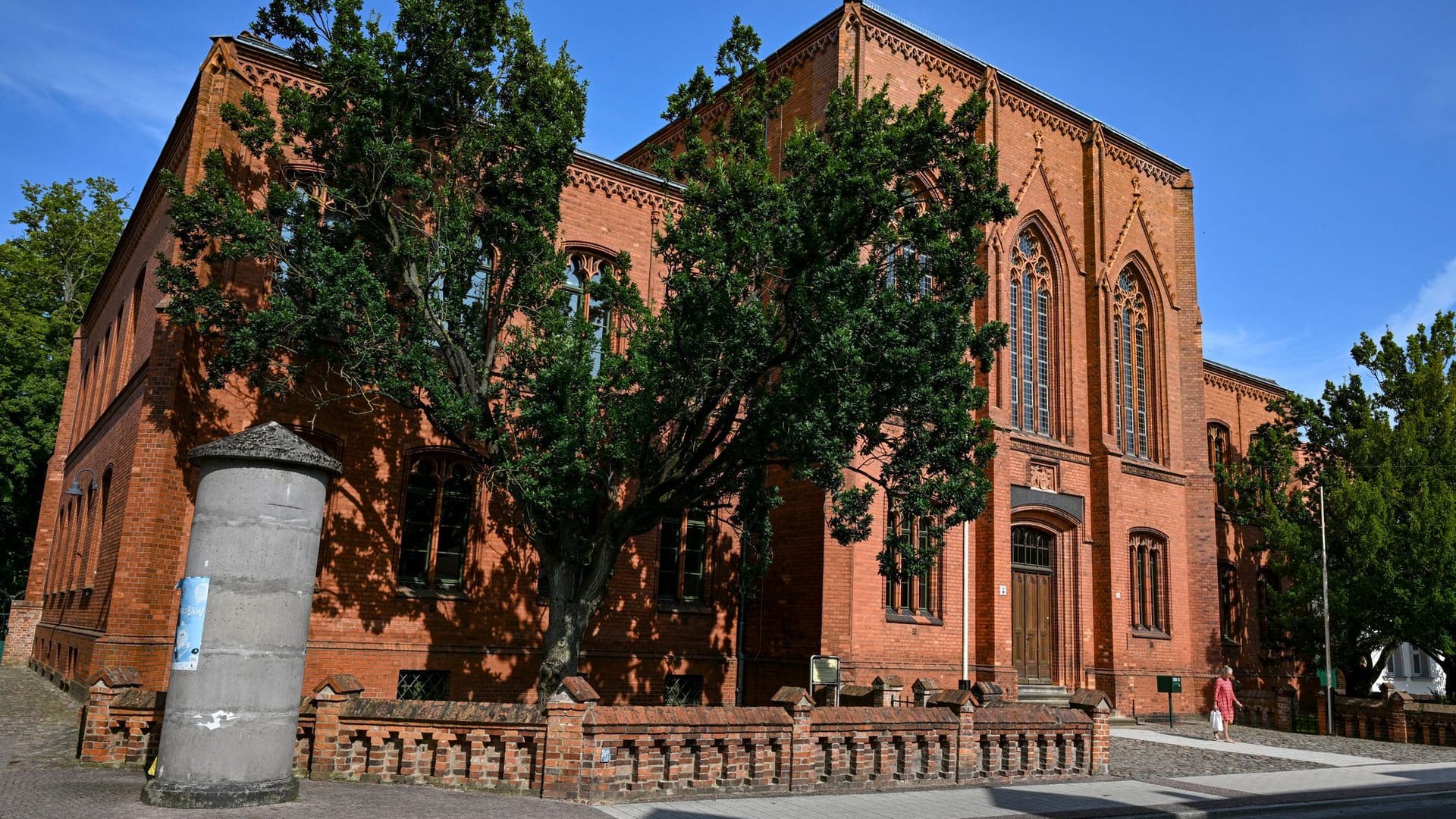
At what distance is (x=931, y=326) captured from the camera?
13.1 m

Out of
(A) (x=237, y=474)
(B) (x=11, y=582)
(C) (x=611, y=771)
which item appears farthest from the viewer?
(B) (x=11, y=582)

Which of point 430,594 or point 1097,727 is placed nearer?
point 1097,727

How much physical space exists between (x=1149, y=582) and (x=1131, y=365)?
5.36m

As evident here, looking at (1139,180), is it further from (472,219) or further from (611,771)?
(611,771)

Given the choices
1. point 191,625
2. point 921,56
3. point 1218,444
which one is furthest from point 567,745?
point 1218,444

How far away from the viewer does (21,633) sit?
2462cm

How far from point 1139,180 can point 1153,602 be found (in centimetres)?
1061

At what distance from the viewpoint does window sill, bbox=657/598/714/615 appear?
18.8 meters

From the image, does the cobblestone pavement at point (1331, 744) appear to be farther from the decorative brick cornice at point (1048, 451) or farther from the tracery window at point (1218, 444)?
the tracery window at point (1218, 444)

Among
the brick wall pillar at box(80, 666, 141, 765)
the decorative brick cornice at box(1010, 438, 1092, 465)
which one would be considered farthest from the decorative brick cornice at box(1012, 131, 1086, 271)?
the brick wall pillar at box(80, 666, 141, 765)

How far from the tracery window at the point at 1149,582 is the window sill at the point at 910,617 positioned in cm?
673

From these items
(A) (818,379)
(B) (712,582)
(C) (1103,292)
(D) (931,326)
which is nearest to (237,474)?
(A) (818,379)

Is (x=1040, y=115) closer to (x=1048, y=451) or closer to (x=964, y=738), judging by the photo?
(x=1048, y=451)

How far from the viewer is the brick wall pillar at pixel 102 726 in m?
10.6
